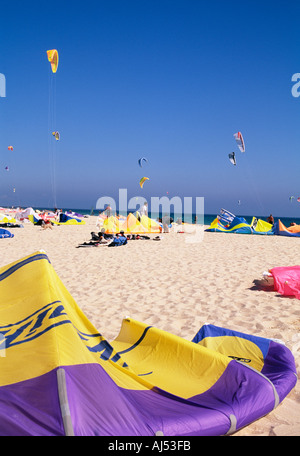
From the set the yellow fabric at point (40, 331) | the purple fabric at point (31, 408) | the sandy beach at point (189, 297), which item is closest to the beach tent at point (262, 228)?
the sandy beach at point (189, 297)

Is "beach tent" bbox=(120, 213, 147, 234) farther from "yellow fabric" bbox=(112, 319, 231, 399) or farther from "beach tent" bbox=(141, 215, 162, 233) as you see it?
"yellow fabric" bbox=(112, 319, 231, 399)

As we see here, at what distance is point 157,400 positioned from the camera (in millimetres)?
1744

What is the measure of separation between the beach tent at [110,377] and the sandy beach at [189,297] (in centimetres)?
26

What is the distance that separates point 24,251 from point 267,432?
930cm

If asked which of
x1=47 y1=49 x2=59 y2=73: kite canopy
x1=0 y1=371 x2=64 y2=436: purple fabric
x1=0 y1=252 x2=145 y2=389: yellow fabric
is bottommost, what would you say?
x1=0 y1=371 x2=64 y2=436: purple fabric

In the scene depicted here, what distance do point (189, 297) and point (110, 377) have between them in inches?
136

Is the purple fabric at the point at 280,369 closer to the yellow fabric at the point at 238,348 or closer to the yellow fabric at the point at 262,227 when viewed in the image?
the yellow fabric at the point at 238,348

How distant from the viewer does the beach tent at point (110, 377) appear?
140 centimetres

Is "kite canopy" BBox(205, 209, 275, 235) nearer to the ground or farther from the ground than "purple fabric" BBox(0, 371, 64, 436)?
nearer to the ground

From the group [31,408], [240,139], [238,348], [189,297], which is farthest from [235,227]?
[31,408]

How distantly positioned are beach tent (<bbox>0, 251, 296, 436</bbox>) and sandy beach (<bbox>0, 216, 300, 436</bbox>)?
0.26 metres

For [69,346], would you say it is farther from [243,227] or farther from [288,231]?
[243,227]

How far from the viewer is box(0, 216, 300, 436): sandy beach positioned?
11.2 feet

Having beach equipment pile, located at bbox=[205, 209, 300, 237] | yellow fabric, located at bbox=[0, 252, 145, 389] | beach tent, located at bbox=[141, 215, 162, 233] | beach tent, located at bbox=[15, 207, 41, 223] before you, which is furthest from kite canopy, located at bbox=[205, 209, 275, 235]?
yellow fabric, located at bbox=[0, 252, 145, 389]
